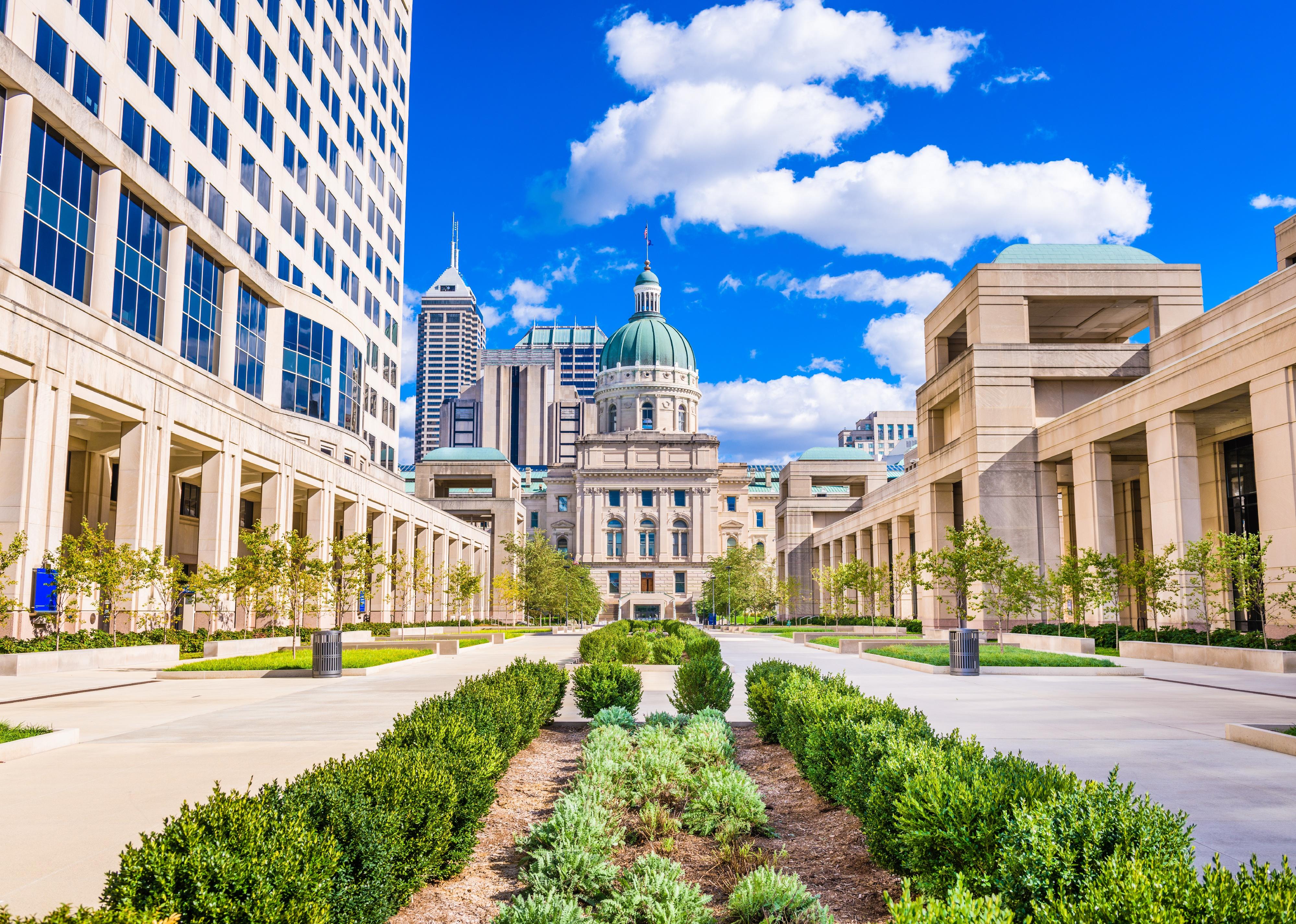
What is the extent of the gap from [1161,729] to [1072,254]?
3530 cm

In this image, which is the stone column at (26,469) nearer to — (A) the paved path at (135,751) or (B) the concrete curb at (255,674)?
(A) the paved path at (135,751)

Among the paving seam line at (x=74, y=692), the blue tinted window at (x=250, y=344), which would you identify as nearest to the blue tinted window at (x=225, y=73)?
the blue tinted window at (x=250, y=344)

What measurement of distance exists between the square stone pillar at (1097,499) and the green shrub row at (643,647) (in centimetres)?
1588

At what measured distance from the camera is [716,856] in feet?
23.6

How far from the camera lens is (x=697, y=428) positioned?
13850 cm

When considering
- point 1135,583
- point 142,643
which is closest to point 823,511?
point 1135,583

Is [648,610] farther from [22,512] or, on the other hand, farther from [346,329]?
[22,512]

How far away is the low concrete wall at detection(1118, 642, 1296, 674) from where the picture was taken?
74.9ft

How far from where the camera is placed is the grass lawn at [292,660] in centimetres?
2267

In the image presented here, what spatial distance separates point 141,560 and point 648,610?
94.3m

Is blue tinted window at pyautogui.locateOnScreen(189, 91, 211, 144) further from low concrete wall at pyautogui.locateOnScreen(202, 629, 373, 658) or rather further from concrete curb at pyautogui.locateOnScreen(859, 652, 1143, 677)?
concrete curb at pyautogui.locateOnScreen(859, 652, 1143, 677)

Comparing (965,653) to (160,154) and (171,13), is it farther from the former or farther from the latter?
(171,13)

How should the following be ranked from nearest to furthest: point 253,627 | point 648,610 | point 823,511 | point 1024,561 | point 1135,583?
point 1135,583 → point 253,627 → point 1024,561 → point 823,511 → point 648,610

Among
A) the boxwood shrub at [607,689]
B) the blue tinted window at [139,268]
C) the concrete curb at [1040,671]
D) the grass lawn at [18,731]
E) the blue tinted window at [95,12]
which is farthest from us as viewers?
the blue tinted window at [139,268]
